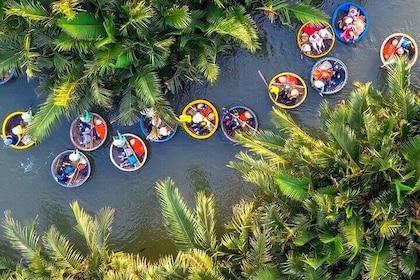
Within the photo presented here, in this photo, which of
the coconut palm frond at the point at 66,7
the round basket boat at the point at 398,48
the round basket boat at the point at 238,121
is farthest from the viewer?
the round basket boat at the point at 238,121

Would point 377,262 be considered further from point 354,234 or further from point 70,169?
point 70,169

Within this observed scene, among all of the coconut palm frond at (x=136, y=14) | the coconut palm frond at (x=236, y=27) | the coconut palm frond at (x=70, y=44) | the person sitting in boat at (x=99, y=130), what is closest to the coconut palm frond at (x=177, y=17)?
the coconut palm frond at (x=136, y=14)

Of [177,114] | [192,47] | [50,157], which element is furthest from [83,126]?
[192,47]

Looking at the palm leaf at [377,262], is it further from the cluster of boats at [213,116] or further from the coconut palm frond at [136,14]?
the coconut palm frond at [136,14]

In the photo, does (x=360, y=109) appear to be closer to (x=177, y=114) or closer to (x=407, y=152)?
(x=407, y=152)

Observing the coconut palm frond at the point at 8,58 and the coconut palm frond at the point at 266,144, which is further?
the coconut palm frond at the point at 8,58

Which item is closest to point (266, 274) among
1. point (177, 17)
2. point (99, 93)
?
point (99, 93)

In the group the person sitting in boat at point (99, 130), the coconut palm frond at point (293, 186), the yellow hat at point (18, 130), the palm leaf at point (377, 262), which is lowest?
the palm leaf at point (377, 262)
